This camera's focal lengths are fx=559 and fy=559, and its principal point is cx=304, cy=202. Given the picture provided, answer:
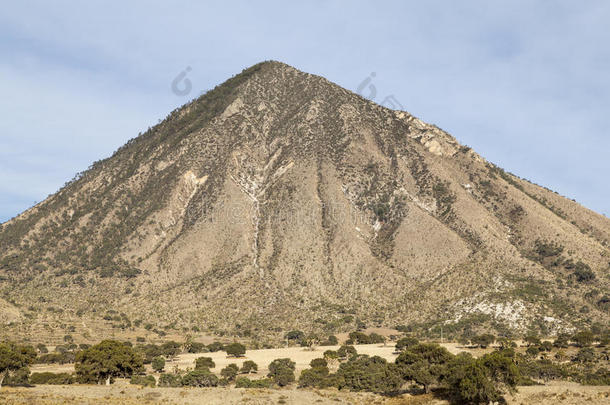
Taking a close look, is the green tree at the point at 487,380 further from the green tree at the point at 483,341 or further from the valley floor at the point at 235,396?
the green tree at the point at 483,341

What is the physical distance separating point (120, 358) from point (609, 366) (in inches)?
2745

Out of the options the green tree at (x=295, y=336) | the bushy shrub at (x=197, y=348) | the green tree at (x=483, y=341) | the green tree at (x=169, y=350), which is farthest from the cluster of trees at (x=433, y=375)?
the green tree at (x=295, y=336)

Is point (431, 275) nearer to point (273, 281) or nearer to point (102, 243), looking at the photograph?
point (273, 281)

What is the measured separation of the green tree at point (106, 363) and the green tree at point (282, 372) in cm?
1887

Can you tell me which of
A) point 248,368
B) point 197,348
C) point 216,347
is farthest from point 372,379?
point 197,348

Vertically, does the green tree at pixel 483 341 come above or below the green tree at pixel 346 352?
above

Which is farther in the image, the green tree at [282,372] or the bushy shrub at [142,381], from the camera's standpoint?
the green tree at [282,372]

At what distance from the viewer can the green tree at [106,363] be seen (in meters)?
69.6

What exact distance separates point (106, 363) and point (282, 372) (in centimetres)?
2442

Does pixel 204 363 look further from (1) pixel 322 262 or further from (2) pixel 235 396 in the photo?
(1) pixel 322 262

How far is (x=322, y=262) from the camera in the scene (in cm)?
16500

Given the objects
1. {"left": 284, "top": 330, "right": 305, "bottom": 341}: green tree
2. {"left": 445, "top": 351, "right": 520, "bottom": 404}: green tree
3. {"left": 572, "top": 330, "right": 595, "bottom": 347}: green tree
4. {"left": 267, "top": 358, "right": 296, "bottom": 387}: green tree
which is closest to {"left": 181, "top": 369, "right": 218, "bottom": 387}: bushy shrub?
{"left": 267, "top": 358, "right": 296, "bottom": 387}: green tree

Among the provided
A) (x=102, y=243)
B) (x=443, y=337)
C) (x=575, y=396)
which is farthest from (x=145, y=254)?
(x=575, y=396)

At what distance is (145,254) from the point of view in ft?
592
